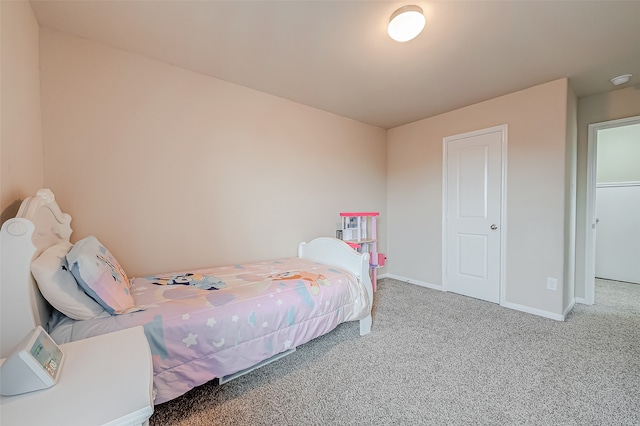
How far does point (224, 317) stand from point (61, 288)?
2.39 feet

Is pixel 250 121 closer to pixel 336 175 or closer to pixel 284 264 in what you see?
pixel 336 175

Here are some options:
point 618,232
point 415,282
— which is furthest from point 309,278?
point 618,232

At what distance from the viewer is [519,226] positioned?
107 inches

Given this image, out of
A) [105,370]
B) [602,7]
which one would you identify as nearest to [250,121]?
[105,370]

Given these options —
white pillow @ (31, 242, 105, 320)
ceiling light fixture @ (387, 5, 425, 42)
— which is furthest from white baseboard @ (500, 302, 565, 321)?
white pillow @ (31, 242, 105, 320)

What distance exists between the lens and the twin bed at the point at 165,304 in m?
1.04

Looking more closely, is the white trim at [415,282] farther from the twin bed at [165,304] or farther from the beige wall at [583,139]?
the twin bed at [165,304]

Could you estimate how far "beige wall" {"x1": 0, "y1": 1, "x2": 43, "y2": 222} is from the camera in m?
1.23

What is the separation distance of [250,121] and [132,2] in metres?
1.22

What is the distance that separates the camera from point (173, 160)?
222 cm

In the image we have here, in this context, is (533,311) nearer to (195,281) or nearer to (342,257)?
(342,257)

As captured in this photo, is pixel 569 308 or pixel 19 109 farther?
pixel 569 308

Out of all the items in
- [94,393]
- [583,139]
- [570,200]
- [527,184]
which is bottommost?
[94,393]

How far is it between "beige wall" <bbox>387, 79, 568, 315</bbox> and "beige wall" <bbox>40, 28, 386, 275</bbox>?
150cm
